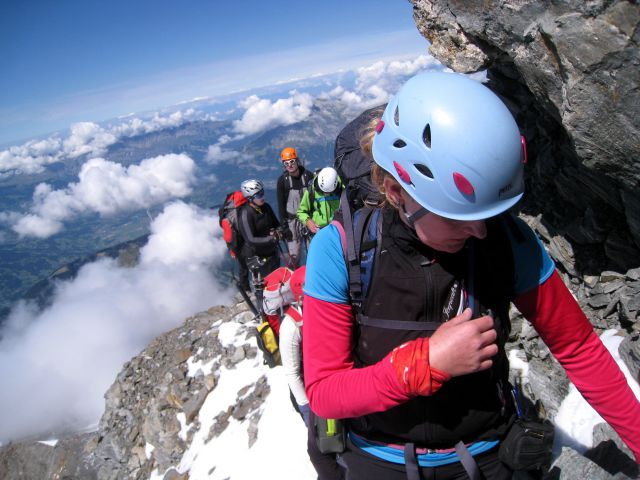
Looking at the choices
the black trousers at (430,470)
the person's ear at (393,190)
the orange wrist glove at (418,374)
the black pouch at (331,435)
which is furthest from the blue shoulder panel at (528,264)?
the black pouch at (331,435)

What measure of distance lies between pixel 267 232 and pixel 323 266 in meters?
11.2

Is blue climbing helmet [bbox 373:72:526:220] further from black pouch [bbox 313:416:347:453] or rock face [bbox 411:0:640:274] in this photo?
rock face [bbox 411:0:640:274]

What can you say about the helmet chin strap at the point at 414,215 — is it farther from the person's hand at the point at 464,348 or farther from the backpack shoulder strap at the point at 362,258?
the person's hand at the point at 464,348

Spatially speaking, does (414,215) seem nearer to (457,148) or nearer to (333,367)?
(457,148)

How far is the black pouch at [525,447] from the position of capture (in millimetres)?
2605

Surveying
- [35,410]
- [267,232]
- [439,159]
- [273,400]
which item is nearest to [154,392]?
[273,400]

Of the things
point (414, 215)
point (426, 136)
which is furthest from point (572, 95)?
point (414, 215)

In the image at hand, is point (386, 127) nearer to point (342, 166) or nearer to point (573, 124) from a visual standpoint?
point (342, 166)

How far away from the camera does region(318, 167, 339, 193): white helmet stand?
11.3 meters

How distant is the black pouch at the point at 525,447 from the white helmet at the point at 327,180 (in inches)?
363

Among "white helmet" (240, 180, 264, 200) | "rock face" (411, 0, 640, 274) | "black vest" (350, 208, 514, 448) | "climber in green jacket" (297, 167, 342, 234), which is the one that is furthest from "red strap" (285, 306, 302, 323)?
"white helmet" (240, 180, 264, 200)

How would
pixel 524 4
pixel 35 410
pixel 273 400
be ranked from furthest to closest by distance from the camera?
pixel 35 410 → pixel 273 400 → pixel 524 4

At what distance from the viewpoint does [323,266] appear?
2367mm

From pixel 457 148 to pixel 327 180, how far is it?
938 centimetres
